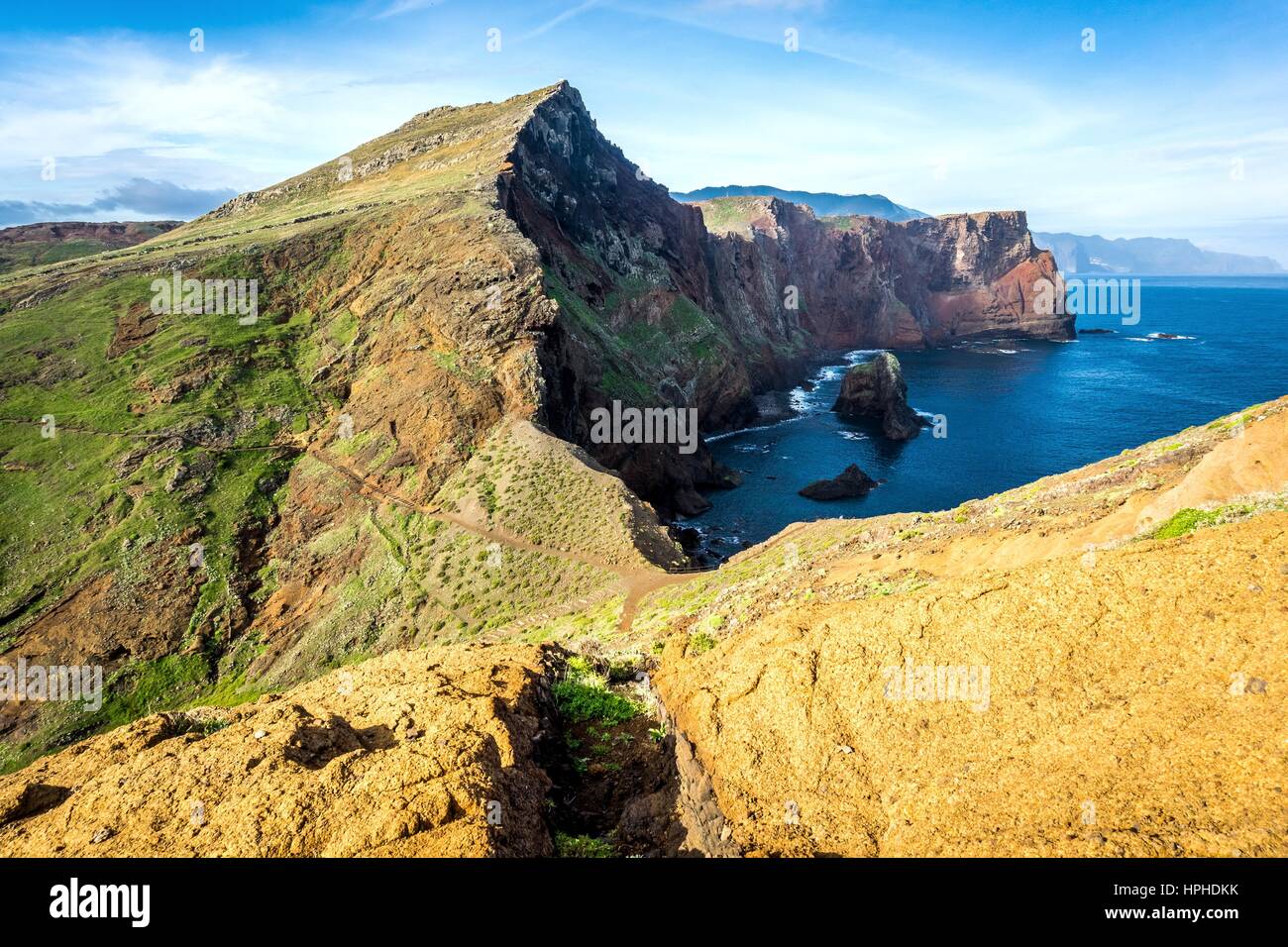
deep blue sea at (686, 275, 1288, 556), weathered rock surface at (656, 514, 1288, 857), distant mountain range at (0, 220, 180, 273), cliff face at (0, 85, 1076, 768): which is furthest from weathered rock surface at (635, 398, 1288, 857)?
distant mountain range at (0, 220, 180, 273)

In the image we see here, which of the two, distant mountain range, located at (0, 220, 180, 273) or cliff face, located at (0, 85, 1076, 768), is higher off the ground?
distant mountain range, located at (0, 220, 180, 273)

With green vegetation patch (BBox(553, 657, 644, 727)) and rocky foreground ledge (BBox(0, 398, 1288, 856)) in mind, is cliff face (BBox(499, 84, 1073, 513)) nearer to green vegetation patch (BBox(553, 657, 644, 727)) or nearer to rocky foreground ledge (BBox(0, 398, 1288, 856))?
green vegetation patch (BBox(553, 657, 644, 727))

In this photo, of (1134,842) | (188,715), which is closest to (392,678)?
(188,715)

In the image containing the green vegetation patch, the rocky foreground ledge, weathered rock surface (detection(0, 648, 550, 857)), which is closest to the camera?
the rocky foreground ledge
